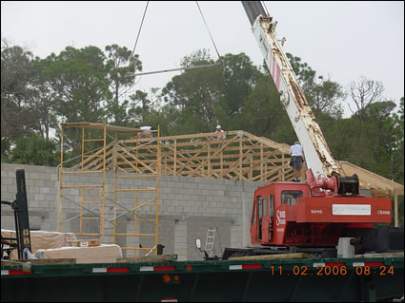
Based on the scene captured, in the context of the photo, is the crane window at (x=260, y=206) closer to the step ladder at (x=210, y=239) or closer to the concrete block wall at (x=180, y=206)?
the concrete block wall at (x=180, y=206)

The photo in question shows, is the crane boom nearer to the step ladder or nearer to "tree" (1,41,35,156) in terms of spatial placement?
the step ladder

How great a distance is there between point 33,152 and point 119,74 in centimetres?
1711

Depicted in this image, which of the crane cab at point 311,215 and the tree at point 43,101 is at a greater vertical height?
the tree at point 43,101

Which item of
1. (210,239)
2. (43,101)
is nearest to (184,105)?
(43,101)

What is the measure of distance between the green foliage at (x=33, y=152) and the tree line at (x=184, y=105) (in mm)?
55

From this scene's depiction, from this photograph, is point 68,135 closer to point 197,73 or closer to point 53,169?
point 197,73

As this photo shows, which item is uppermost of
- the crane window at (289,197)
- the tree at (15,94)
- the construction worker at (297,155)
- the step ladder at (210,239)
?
the tree at (15,94)

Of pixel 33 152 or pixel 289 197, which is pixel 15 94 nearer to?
pixel 33 152

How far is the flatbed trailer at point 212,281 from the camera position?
29.0 feet

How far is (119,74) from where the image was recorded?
59281 millimetres

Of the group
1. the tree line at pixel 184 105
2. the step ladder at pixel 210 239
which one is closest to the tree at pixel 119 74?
the tree line at pixel 184 105

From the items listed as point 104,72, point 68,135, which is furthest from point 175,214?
point 104,72

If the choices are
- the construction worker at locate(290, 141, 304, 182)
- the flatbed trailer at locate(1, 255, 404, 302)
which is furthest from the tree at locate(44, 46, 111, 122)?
the flatbed trailer at locate(1, 255, 404, 302)

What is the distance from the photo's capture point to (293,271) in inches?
402
